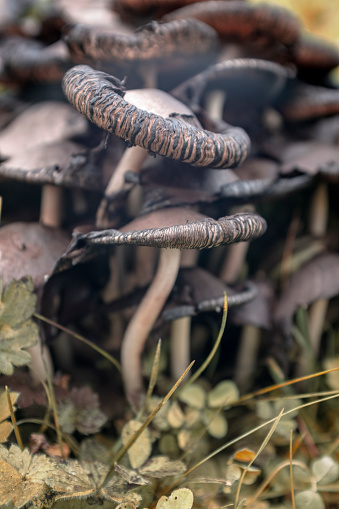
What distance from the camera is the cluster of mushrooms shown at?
0.84 metres

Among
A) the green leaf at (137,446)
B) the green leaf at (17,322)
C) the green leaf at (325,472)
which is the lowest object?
the green leaf at (325,472)

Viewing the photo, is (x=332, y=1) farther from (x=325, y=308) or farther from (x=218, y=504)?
(x=218, y=504)

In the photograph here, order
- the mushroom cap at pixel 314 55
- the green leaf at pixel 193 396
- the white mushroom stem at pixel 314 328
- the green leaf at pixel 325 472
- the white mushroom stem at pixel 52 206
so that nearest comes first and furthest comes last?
the green leaf at pixel 325 472 → the green leaf at pixel 193 396 → the white mushroom stem at pixel 52 206 → the white mushroom stem at pixel 314 328 → the mushroom cap at pixel 314 55

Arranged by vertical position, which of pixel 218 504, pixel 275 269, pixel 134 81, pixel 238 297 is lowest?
pixel 218 504

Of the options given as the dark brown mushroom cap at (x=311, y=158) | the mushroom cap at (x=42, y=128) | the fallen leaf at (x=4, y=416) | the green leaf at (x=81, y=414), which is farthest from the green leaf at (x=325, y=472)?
the mushroom cap at (x=42, y=128)

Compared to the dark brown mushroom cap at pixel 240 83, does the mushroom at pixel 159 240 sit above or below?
below

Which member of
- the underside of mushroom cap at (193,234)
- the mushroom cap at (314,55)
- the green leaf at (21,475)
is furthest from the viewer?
the mushroom cap at (314,55)

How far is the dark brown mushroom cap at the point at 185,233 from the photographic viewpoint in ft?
2.50

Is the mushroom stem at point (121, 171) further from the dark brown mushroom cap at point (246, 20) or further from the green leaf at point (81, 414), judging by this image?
the dark brown mushroom cap at point (246, 20)

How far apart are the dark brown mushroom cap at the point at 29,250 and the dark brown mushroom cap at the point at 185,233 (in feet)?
0.42

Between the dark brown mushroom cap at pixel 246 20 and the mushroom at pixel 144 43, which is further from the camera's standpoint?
the dark brown mushroom cap at pixel 246 20

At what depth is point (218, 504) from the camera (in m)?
0.90

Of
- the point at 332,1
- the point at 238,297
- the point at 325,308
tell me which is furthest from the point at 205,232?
the point at 332,1

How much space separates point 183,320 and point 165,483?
39cm
